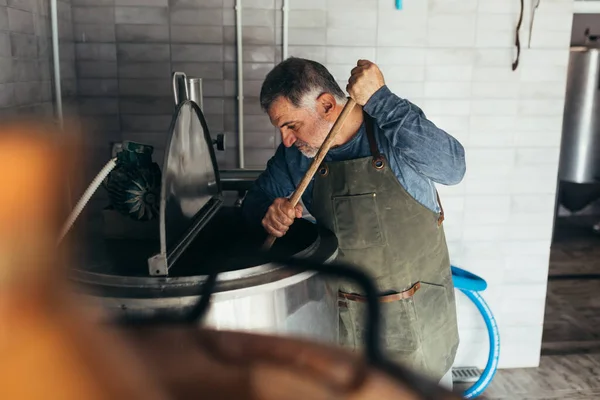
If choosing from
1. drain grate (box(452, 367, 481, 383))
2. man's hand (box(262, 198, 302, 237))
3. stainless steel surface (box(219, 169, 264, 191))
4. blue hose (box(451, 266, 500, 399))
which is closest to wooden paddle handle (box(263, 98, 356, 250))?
man's hand (box(262, 198, 302, 237))

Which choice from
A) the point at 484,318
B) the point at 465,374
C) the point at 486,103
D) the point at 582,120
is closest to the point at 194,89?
the point at 486,103

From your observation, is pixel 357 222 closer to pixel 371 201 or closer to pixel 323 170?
pixel 371 201

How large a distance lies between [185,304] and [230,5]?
1589 mm

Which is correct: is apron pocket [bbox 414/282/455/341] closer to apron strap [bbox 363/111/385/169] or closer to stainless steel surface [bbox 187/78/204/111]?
apron strap [bbox 363/111/385/169]

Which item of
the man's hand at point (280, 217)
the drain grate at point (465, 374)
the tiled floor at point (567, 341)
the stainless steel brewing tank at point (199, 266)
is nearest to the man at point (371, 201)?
the man's hand at point (280, 217)

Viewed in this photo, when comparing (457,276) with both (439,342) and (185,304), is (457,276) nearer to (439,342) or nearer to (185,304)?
(439,342)

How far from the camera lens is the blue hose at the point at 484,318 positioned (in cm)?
248

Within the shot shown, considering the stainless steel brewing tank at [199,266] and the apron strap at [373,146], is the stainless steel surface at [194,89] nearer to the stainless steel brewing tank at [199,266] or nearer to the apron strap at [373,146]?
the stainless steel brewing tank at [199,266]

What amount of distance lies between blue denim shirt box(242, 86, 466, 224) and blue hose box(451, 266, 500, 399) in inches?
31.7

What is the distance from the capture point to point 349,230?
1.71 m

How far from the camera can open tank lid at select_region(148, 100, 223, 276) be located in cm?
119

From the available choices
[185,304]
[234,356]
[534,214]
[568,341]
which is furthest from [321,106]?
[568,341]

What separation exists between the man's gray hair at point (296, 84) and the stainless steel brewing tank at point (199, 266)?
24cm

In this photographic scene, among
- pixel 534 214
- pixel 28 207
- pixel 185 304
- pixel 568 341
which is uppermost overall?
pixel 28 207
